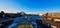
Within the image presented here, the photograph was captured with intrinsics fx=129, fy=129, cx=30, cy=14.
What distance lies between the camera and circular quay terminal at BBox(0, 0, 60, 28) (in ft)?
9.00

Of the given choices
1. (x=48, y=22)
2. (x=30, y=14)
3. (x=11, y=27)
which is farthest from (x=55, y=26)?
(x=11, y=27)

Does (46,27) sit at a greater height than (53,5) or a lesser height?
lesser

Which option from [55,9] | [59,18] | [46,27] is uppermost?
[55,9]

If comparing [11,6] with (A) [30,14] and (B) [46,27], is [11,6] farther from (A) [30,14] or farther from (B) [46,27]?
(B) [46,27]

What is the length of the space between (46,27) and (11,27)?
2.47 feet

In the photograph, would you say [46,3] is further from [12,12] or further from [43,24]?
[12,12]

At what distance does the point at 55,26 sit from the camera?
9.02 ft

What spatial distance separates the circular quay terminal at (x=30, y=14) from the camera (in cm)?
274

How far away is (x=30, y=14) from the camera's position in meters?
2.78

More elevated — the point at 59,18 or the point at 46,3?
the point at 46,3

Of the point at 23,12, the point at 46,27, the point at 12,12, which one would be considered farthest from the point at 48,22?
the point at 12,12

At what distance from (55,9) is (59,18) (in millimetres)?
210

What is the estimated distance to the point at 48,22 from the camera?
Result: 281 centimetres

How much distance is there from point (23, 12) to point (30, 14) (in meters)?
0.16
